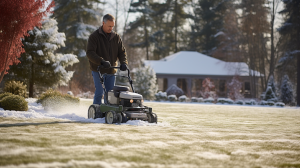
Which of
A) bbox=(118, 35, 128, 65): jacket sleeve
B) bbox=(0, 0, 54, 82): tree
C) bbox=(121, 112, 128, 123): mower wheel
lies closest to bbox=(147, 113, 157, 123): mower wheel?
bbox=(121, 112, 128, 123): mower wheel

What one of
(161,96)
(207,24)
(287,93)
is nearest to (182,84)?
(207,24)

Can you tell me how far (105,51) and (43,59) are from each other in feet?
29.9

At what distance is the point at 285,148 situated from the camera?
12.9 ft

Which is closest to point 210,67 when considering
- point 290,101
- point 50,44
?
point 290,101

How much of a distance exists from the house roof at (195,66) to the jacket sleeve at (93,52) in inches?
891

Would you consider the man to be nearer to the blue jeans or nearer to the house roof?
the blue jeans

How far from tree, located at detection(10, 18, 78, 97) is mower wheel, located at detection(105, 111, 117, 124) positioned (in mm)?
9357

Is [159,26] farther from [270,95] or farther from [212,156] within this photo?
[212,156]

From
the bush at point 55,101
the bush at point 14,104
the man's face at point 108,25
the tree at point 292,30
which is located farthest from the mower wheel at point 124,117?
the tree at point 292,30

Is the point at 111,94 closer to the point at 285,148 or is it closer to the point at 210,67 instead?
the point at 285,148

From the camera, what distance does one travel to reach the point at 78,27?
99.3ft

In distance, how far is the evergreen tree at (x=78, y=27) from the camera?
30469mm

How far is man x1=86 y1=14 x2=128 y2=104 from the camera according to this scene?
20.1 feet

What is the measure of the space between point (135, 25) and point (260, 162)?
35293mm
